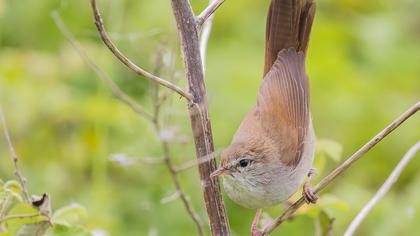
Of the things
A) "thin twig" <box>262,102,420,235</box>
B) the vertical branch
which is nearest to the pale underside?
"thin twig" <box>262,102,420,235</box>

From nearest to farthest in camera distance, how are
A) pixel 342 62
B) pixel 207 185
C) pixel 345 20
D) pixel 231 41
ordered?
pixel 207 185 → pixel 342 62 → pixel 231 41 → pixel 345 20

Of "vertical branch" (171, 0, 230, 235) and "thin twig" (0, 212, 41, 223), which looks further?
"vertical branch" (171, 0, 230, 235)

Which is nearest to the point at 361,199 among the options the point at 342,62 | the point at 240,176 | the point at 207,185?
the point at 342,62

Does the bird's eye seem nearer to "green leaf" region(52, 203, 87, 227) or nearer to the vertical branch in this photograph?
the vertical branch

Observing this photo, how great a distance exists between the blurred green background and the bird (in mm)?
702

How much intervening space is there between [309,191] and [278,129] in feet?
1.47

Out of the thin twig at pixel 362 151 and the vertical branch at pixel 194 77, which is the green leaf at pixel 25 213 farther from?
the thin twig at pixel 362 151

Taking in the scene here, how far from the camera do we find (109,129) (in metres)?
5.99

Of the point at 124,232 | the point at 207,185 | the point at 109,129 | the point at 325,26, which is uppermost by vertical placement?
the point at 325,26

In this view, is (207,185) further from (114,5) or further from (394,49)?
(394,49)

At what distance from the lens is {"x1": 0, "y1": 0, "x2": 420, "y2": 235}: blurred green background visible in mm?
5488

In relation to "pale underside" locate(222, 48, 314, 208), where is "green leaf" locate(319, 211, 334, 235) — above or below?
below

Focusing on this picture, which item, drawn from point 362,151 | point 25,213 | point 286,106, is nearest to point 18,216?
point 25,213

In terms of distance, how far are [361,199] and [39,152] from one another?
202 cm
